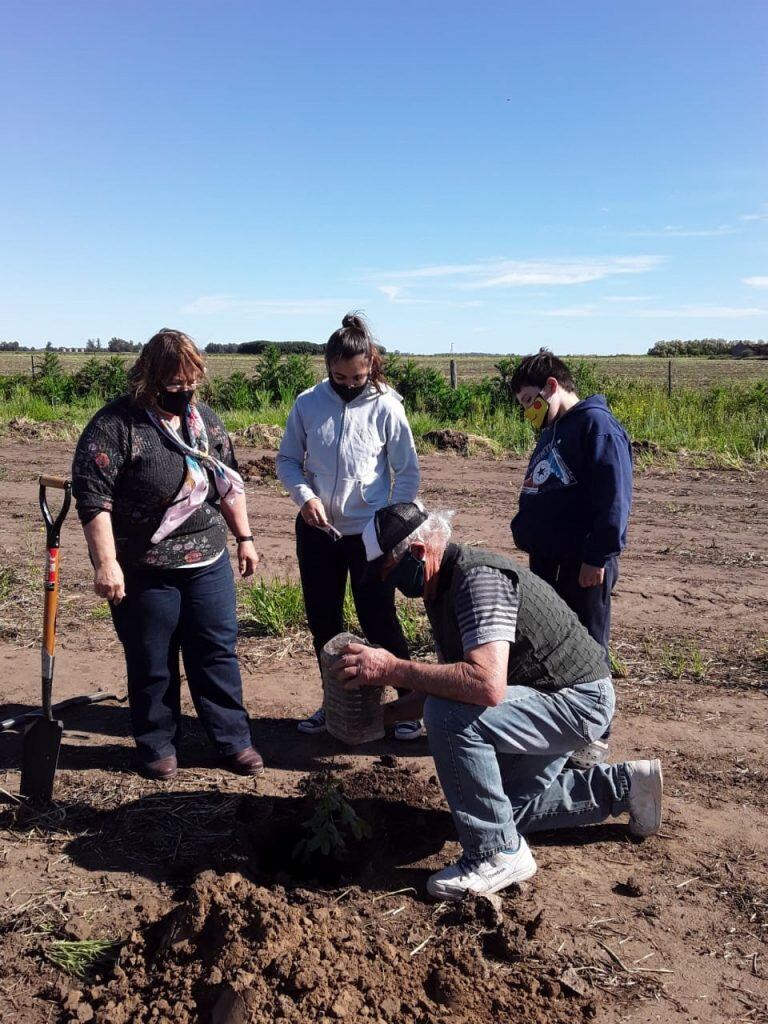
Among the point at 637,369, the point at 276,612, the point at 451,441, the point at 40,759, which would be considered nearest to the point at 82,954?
the point at 40,759

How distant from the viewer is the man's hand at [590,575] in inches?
152

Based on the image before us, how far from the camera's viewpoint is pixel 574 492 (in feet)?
13.0

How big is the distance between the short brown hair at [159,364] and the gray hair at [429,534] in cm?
134

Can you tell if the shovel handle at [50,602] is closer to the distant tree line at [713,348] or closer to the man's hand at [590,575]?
the man's hand at [590,575]

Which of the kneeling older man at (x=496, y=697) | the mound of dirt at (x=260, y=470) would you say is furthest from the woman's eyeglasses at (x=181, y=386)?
the mound of dirt at (x=260, y=470)

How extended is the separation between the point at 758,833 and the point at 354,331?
2.64 m

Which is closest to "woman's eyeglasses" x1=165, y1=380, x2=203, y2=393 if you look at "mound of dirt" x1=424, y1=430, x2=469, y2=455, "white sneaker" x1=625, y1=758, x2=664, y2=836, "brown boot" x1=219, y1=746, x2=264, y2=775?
"brown boot" x1=219, y1=746, x2=264, y2=775

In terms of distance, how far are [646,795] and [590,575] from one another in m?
0.90

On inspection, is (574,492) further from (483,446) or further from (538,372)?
(483,446)

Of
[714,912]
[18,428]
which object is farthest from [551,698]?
[18,428]

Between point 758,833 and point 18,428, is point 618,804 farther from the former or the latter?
point 18,428

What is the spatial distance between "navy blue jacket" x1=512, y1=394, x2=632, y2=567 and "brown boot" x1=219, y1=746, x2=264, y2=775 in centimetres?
153

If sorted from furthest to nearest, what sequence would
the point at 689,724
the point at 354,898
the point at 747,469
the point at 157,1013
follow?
1. the point at 747,469
2. the point at 689,724
3. the point at 354,898
4. the point at 157,1013

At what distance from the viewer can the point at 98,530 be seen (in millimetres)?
3689
